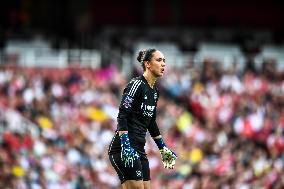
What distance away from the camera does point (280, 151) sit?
2081cm

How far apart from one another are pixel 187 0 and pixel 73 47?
8034 mm

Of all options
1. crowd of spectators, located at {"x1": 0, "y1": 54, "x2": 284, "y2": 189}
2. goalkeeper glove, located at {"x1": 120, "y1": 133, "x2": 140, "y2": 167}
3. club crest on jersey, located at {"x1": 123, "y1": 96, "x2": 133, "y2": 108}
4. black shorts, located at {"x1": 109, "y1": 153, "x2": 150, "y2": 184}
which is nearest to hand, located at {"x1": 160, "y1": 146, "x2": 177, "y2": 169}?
black shorts, located at {"x1": 109, "y1": 153, "x2": 150, "y2": 184}

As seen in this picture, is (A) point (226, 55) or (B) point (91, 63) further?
(A) point (226, 55)

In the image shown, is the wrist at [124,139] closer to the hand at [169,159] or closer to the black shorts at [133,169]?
the black shorts at [133,169]

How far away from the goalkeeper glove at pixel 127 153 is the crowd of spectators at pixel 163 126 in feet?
23.4

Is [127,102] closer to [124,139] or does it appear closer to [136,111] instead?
[136,111]

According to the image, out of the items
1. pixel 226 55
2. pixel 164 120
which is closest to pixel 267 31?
pixel 226 55

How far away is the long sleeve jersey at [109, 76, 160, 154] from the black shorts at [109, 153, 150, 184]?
0.33 feet

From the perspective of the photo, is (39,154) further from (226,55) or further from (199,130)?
(226,55)

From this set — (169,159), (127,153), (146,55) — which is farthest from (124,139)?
(146,55)

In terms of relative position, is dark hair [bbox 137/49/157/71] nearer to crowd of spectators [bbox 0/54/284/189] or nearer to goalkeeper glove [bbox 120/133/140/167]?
goalkeeper glove [bbox 120/133/140/167]

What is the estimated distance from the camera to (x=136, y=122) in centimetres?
1213

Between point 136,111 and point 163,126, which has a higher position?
point 136,111

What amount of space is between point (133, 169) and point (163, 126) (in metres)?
10.6
